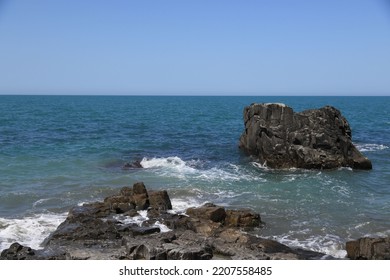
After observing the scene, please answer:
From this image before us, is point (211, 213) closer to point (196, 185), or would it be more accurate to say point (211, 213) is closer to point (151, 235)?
point (151, 235)

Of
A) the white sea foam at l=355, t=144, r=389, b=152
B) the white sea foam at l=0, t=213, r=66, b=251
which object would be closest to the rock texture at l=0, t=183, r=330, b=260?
the white sea foam at l=0, t=213, r=66, b=251

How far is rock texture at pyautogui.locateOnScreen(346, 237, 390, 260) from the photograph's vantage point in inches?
545

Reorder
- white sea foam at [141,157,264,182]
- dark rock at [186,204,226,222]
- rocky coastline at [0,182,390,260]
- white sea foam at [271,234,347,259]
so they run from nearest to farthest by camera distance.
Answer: rocky coastline at [0,182,390,260], white sea foam at [271,234,347,259], dark rock at [186,204,226,222], white sea foam at [141,157,264,182]

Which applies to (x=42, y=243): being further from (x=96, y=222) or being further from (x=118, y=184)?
(x=118, y=184)

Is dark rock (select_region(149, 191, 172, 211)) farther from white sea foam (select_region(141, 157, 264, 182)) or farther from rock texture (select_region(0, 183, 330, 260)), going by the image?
white sea foam (select_region(141, 157, 264, 182))

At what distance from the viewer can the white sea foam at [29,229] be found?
16591mm

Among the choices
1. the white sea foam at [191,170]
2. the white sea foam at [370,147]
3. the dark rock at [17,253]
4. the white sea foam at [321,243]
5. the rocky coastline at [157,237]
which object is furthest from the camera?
the white sea foam at [370,147]

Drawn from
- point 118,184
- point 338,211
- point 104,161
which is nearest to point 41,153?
point 104,161

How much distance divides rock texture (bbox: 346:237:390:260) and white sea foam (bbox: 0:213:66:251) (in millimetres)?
12197

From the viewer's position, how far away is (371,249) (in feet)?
46.5

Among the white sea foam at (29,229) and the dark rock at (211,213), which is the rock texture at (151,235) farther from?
the white sea foam at (29,229)

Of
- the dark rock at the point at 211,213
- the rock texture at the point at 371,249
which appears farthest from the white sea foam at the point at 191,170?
the rock texture at the point at 371,249

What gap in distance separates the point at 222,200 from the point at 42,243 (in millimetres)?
10428

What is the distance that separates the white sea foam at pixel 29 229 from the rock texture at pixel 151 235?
0.98m
